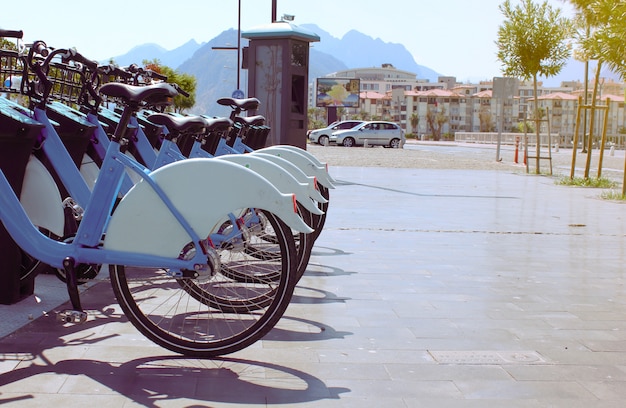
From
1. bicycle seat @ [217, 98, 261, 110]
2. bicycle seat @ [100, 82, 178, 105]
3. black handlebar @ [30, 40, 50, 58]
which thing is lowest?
bicycle seat @ [217, 98, 261, 110]

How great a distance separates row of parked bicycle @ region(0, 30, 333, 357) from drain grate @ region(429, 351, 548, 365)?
2.76 ft

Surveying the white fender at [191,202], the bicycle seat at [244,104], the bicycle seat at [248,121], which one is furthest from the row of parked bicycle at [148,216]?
the bicycle seat at [248,121]

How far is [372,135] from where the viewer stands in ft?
152

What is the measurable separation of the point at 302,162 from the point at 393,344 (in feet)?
6.52

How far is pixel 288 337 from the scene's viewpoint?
183 inches

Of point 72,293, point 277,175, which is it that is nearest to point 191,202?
point 72,293

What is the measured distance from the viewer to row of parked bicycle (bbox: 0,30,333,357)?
3949mm

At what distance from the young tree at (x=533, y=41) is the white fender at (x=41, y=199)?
19.2 metres

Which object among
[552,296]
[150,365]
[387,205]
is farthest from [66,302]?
[387,205]

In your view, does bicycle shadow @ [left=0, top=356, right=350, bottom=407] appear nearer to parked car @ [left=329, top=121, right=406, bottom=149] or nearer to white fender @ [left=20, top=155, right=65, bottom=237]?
white fender @ [left=20, top=155, right=65, bottom=237]

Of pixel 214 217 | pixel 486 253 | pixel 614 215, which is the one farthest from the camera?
pixel 614 215

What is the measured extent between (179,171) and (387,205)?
29.5 ft

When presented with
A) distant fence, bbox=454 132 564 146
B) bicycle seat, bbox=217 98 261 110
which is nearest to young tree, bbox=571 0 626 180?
bicycle seat, bbox=217 98 261 110

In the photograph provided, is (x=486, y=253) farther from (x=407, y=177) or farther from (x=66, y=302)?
(x=407, y=177)
